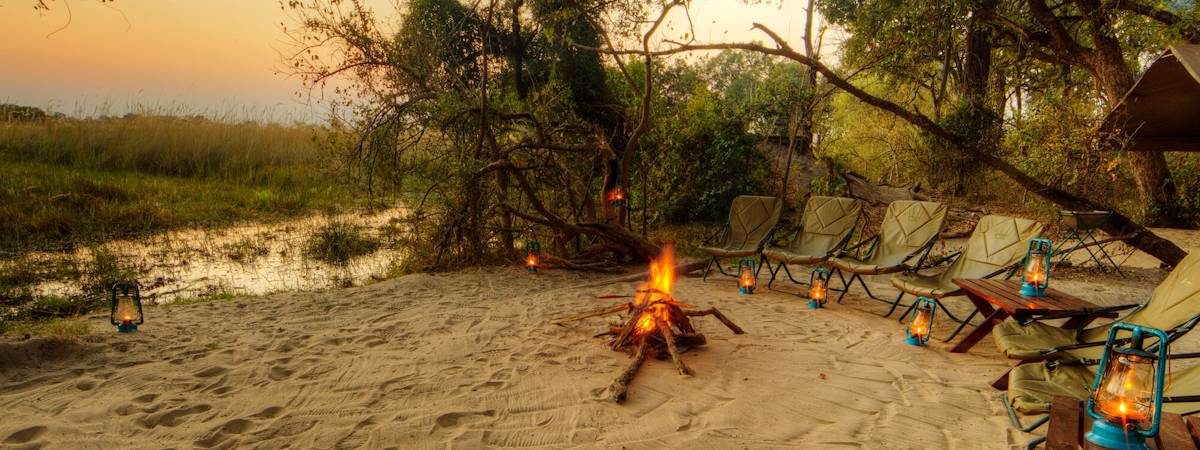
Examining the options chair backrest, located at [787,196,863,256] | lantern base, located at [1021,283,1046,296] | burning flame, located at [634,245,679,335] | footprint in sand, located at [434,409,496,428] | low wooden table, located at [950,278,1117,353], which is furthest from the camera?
chair backrest, located at [787,196,863,256]

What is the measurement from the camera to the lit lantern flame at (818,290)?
4750 millimetres

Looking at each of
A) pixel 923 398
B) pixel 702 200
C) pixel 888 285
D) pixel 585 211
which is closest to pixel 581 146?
pixel 585 211

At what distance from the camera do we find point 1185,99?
14.0 feet

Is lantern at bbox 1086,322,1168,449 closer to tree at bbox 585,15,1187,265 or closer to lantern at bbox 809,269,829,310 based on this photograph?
lantern at bbox 809,269,829,310

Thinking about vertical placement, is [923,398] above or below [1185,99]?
below

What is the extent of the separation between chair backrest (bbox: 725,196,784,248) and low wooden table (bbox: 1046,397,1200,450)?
4008 millimetres

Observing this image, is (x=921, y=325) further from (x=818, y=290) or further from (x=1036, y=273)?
(x=818, y=290)

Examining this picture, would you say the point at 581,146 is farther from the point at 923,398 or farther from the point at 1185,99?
the point at 1185,99

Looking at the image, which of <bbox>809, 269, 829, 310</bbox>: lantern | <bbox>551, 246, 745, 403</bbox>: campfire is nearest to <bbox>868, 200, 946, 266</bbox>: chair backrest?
<bbox>809, 269, 829, 310</bbox>: lantern

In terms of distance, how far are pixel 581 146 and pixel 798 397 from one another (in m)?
4.41

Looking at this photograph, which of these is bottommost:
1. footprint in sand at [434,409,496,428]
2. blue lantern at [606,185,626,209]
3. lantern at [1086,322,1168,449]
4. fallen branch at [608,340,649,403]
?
footprint in sand at [434,409,496,428]

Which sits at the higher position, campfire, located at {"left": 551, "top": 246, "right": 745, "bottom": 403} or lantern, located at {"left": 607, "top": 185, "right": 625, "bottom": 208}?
lantern, located at {"left": 607, "top": 185, "right": 625, "bottom": 208}

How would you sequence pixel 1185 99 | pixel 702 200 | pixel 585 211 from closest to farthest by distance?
pixel 1185 99 → pixel 585 211 → pixel 702 200

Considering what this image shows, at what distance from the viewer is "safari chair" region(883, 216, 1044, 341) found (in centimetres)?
404
